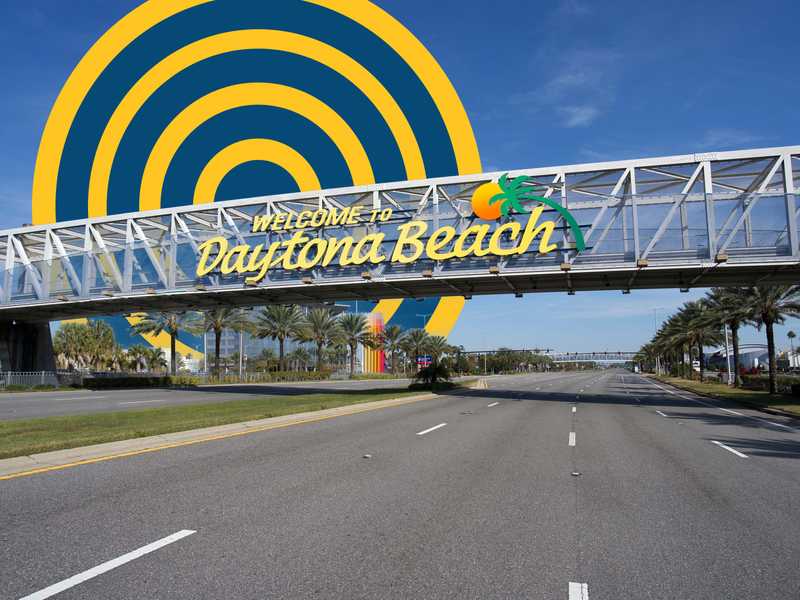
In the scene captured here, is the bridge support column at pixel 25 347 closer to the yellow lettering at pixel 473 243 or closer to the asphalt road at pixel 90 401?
the asphalt road at pixel 90 401

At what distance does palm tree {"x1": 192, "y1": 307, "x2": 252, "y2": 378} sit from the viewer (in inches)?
2328

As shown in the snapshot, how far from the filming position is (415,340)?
92375 millimetres

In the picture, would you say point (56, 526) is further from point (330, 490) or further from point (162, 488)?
point (330, 490)

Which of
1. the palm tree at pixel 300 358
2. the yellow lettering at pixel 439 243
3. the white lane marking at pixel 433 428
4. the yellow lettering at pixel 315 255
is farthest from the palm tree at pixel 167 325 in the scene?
the palm tree at pixel 300 358

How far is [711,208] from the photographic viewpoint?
26344mm

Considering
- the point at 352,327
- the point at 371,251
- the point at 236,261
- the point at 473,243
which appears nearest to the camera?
the point at 473,243

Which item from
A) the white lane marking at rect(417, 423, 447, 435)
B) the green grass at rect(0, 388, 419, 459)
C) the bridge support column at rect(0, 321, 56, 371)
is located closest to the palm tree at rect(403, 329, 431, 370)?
the bridge support column at rect(0, 321, 56, 371)

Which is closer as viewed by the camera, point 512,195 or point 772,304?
point 512,195

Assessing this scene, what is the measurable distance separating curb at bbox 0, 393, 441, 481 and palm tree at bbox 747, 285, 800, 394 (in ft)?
115

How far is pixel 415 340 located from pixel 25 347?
56.4 metres

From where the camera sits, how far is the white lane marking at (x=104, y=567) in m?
4.41

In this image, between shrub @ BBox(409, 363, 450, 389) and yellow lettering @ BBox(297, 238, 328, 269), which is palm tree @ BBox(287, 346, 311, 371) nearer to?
shrub @ BBox(409, 363, 450, 389)

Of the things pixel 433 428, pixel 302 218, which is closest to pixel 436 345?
pixel 302 218

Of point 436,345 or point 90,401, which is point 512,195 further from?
point 436,345
